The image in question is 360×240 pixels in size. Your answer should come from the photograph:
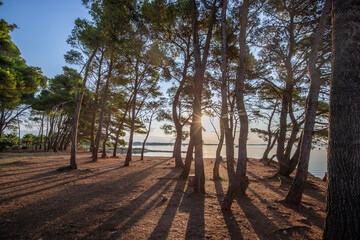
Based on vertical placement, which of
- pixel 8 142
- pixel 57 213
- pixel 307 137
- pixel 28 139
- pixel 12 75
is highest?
pixel 12 75

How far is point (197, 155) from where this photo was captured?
505cm

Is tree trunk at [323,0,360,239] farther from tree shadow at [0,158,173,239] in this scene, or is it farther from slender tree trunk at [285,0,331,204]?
tree shadow at [0,158,173,239]

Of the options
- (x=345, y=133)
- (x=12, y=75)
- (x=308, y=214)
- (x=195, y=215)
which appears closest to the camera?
(x=345, y=133)

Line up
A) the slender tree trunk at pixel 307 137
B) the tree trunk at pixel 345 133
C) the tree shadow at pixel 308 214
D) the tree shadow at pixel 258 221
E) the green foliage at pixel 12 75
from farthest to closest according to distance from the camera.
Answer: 1. the green foliage at pixel 12 75
2. the slender tree trunk at pixel 307 137
3. the tree shadow at pixel 308 214
4. the tree shadow at pixel 258 221
5. the tree trunk at pixel 345 133

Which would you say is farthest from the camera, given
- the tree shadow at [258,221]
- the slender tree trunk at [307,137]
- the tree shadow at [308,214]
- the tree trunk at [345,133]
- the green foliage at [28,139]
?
the green foliage at [28,139]

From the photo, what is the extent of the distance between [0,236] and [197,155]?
14.2 ft

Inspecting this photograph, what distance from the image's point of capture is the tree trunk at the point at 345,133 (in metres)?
2.08

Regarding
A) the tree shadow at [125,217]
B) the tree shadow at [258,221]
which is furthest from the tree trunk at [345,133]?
the tree shadow at [125,217]

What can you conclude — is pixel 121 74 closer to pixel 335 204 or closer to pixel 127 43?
pixel 127 43

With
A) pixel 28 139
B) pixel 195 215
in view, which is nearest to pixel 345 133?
pixel 195 215

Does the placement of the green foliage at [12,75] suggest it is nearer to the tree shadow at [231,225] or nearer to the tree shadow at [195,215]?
the tree shadow at [195,215]

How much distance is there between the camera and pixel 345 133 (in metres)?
2.14

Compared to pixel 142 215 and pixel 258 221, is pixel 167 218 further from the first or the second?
pixel 258 221

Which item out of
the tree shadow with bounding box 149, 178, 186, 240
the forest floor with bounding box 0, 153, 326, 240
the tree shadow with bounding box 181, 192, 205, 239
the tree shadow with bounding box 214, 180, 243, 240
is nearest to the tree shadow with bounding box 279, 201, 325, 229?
the forest floor with bounding box 0, 153, 326, 240
